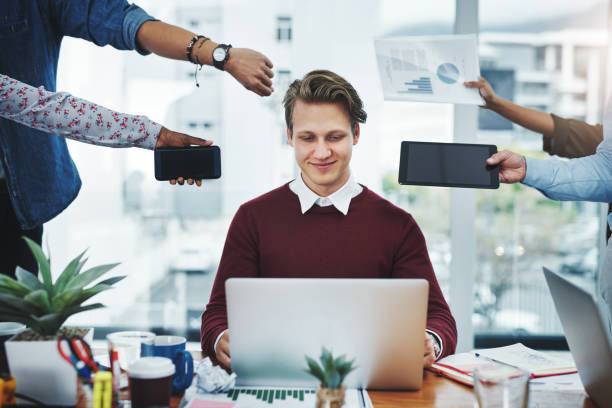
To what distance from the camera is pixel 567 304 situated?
1061mm

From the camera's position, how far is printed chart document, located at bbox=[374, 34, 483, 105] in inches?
86.4

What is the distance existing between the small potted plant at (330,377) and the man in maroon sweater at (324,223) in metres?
0.75

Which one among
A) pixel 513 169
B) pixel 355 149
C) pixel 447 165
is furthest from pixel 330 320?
pixel 355 149

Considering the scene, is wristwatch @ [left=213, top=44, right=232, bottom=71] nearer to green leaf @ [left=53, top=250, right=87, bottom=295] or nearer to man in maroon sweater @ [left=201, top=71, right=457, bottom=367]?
man in maroon sweater @ [left=201, top=71, right=457, bottom=367]

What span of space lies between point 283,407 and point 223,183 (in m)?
1.91

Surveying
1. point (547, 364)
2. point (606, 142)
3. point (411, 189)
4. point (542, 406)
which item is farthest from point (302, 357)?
point (411, 189)

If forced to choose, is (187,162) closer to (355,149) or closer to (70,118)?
(70,118)

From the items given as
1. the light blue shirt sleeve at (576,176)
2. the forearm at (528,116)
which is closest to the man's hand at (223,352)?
the light blue shirt sleeve at (576,176)

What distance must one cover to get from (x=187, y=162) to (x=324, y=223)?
0.48m

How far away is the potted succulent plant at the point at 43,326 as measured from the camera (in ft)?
3.44

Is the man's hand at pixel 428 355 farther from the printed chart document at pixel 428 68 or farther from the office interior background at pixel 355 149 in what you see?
the office interior background at pixel 355 149

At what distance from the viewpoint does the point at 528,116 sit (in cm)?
226

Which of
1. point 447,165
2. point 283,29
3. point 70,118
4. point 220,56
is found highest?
point 283,29

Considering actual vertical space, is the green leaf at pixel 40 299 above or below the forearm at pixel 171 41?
below
